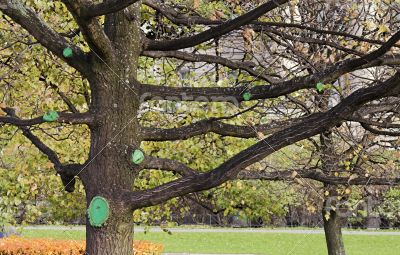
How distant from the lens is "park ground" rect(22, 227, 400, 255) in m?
21.0

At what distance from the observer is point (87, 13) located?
4.38 meters

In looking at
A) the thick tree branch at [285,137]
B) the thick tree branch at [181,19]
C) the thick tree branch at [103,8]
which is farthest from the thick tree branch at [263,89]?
the thick tree branch at [103,8]

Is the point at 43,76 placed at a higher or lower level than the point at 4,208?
higher

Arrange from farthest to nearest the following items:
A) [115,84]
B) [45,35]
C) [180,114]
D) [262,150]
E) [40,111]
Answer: [180,114] < [40,111] < [115,84] < [45,35] < [262,150]

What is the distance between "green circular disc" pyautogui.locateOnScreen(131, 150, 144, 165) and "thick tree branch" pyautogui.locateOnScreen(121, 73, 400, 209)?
605 mm

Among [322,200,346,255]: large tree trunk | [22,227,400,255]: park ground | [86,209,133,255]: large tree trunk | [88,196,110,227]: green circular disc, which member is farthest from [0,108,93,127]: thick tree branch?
[22,227,400,255]: park ground

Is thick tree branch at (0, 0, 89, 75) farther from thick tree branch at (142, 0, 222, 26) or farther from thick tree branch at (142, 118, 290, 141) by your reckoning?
thick tree branch at (142, 0, 222, 26)

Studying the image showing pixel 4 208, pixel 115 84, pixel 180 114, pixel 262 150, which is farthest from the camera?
pixel 180 114

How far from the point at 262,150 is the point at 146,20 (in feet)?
13.0

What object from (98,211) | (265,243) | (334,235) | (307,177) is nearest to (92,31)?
(98,211)

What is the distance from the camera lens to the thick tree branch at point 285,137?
4.13 metres

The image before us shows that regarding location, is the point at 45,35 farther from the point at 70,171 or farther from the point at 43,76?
the point at 43,76

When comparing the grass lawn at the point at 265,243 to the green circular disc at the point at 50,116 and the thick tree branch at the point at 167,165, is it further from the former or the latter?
the green circular disc at the point at 50,116

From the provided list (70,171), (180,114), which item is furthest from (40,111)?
(70,171)
